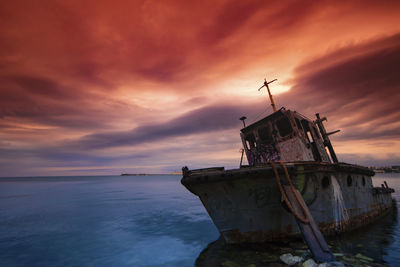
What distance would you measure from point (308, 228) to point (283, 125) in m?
6.10

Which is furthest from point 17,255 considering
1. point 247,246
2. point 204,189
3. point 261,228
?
point 261,228

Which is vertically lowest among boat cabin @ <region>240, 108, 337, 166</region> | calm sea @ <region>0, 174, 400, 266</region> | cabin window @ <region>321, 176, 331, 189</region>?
calm sea @ <region>0, 174, 400, 266</region>

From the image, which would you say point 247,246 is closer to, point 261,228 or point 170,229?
point 261,228

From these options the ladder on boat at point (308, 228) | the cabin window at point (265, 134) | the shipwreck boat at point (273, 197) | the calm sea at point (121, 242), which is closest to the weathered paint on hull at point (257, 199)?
the shipwreck boat at point (273, 197)

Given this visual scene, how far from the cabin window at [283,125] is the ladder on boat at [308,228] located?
475 cm

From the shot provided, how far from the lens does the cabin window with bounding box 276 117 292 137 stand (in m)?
9.05

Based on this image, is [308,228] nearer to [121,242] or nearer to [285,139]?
[285,139]

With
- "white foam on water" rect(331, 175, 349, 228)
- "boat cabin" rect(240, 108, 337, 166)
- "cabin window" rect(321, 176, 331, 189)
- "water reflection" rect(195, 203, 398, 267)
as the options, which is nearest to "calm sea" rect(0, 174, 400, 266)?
"water reflection" rect(195, 203, 398, 267)

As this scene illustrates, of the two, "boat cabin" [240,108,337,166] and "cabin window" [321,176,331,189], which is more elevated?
"boat cabin" [240,108,337,166]

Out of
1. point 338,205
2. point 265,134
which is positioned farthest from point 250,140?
point 338,205

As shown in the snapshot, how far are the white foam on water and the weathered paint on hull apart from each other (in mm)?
151

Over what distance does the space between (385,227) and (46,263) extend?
15.8 metres

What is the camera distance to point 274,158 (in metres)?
9.14

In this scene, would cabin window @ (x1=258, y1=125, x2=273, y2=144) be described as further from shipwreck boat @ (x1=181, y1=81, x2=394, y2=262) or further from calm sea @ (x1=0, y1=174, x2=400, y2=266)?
calm sea @ (x1=0, y1=174, x2=400, y2=266)
